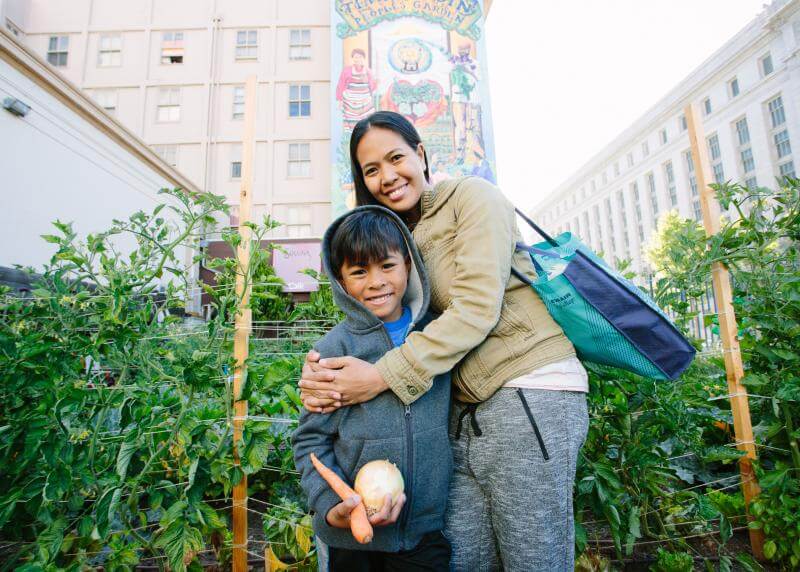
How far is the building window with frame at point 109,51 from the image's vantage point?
1692 cm

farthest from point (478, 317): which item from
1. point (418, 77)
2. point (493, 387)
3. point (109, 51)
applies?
point (109, 51)

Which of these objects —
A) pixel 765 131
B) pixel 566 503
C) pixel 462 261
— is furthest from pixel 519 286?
pixel 765 131

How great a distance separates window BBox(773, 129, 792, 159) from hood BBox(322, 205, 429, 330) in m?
40.5

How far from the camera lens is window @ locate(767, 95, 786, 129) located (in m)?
29.9

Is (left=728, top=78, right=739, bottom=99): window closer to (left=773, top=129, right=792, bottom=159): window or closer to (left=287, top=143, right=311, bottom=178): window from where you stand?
(left=773, top=129, right=792, bottom=159): window

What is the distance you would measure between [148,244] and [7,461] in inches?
39.2

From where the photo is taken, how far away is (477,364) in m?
1.23

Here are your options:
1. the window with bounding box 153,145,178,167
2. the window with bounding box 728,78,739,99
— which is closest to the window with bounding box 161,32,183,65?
the window with bounding box 153,145,178,167

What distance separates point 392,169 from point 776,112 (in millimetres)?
42384

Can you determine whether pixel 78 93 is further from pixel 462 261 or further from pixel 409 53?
pixel 409 53

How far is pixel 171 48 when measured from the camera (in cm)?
1716

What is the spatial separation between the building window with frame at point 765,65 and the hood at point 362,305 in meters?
42.9

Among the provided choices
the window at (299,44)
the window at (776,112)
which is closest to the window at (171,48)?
the window at (299,44)

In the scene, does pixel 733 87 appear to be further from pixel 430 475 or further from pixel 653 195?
pixel 430 475
